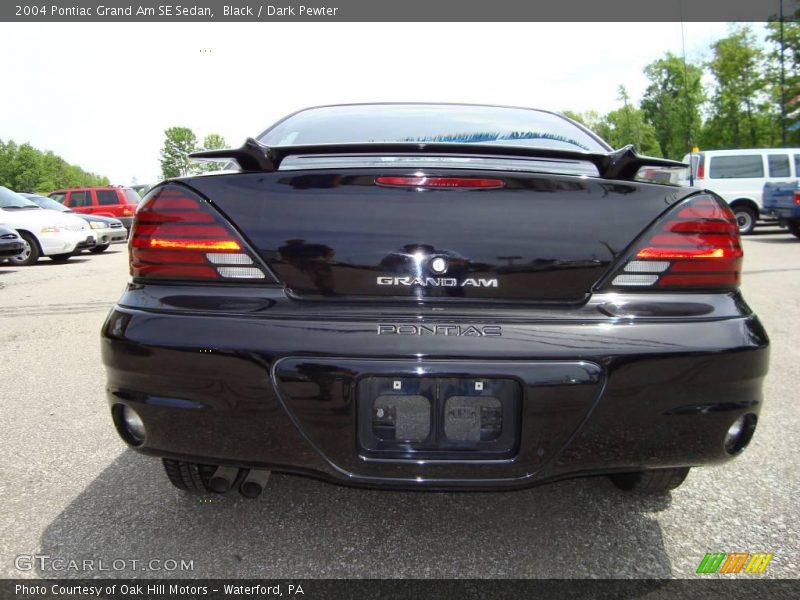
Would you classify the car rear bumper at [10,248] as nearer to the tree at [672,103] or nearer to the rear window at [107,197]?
the rear window at [107,197]

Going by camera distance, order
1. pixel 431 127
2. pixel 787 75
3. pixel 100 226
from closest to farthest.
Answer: pixel 431 127 < pixel 100 226 < pixel 787 75

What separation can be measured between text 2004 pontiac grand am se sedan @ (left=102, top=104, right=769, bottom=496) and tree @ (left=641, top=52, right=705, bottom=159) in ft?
168

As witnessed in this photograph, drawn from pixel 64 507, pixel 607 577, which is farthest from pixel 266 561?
pixel 607 577

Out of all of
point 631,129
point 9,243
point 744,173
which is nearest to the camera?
point 9,243

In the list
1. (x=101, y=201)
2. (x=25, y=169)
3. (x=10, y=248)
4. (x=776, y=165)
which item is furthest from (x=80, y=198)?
(x=25, y=169)

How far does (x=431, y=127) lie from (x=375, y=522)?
154 cm

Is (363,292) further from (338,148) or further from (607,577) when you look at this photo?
(607,577)

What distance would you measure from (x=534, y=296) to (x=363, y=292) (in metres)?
0.46

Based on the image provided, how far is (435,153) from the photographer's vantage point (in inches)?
70.2

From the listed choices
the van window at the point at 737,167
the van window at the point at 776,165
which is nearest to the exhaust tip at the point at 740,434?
the van window at the point at 737,167

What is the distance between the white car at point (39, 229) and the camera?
36.3 feet

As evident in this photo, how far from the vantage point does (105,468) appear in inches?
102

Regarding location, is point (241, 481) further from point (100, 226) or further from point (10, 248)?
point (100, 226)

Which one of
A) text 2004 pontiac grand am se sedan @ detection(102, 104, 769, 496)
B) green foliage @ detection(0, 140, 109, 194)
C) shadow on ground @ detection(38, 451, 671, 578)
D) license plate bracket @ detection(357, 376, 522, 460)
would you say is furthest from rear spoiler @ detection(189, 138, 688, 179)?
green foliage @ detection(0, 140, 109, 194)
